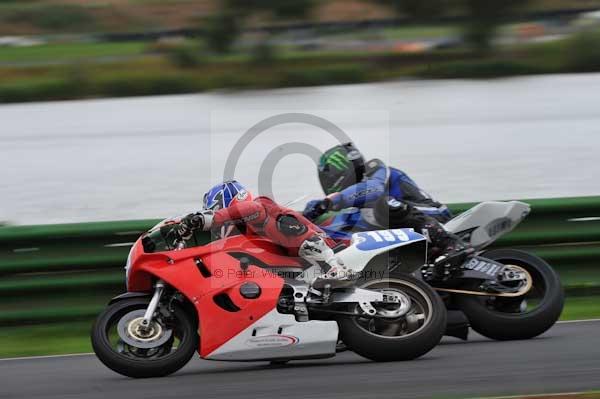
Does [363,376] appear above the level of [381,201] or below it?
below

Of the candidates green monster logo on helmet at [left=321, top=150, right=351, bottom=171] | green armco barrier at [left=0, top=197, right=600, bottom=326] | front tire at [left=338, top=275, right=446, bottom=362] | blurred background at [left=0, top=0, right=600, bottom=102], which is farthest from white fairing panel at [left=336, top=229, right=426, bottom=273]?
blurred background at [left=0, top=0, right=600, bottom=102]

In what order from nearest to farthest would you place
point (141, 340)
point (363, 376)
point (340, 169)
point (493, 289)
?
1. point (363, 376)
2. point (141, 340)
3. point (493, 289)
4. point (340, 169)

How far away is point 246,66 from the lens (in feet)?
74.6

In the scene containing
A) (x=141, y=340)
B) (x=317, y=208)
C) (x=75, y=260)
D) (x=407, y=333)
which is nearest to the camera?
(x=141, y=340)

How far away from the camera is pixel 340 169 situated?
755cm

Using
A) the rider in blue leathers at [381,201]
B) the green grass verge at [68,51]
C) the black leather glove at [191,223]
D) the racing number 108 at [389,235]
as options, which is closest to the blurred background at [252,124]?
the green grass verge at [68,51]

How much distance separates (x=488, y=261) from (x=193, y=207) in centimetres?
416

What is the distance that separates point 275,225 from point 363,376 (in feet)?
4.09

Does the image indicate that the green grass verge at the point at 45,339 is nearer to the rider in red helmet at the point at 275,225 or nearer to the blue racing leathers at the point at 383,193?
the rider in red helmet at the point at 275,225

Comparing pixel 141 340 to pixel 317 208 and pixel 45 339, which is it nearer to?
pixel 317 208

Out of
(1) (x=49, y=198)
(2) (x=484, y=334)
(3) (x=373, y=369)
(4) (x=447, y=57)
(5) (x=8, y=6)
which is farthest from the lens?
(5) (x=8, y=6)

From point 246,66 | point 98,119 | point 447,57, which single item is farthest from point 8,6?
point 98,119

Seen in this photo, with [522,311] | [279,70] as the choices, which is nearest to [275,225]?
[522,311]

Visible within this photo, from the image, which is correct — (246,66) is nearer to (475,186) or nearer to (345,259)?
(475,186)
